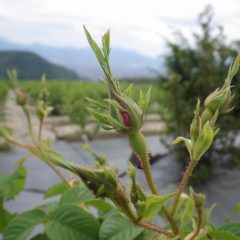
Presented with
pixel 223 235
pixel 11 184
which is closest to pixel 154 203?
pixel 223 235

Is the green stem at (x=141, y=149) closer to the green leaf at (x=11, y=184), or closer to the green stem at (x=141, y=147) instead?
the green stem at (x=141, y=147)

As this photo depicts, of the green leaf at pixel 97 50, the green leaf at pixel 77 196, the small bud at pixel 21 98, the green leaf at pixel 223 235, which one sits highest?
the green leaf at pixel 97 50

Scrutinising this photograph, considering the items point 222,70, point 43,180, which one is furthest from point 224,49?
point 43,180

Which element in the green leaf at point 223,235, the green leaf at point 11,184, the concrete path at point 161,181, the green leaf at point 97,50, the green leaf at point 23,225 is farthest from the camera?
the concrete path at point 161,181

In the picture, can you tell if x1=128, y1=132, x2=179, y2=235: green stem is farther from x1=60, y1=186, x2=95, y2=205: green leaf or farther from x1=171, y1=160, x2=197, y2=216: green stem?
x1=60, y1=186, x2=95, y2=205: green leaf

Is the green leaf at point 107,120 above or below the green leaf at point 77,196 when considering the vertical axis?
above

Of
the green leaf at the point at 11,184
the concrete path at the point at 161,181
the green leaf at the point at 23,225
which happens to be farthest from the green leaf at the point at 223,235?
the concrete path at the point at 161,181
